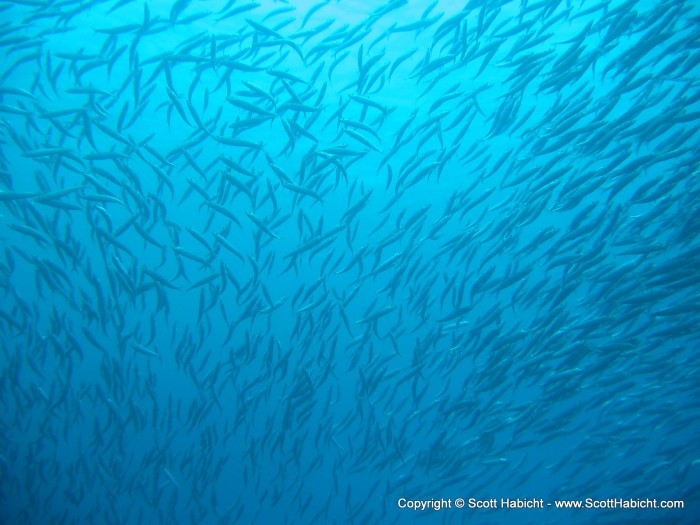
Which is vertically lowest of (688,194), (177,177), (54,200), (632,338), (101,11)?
(632,338)

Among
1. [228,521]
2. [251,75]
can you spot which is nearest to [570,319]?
[228,521]

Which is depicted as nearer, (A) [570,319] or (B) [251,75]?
(A) [570,319]

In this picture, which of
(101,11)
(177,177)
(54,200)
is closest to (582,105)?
(54,200)

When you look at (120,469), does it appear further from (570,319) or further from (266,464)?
(266,464)

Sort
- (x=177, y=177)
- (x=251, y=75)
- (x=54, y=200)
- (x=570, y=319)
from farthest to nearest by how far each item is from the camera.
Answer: (x=177, y=177)
(x=251, y=75)
(x=570, y=319)
(x=54, y=200)

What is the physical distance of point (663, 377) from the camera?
11930mm

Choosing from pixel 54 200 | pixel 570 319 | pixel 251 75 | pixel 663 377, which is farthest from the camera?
pixel 251 75

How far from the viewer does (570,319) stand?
9352 mm

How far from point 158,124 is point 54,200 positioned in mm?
11928

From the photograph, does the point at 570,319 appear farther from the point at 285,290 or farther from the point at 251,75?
the point at 285,290

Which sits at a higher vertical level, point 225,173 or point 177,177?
point 177,177

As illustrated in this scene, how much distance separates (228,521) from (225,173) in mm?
10283

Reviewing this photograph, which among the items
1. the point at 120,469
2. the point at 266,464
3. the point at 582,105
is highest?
the point at 582,105

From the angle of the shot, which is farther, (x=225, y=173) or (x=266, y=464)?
(x=266, y=464)
